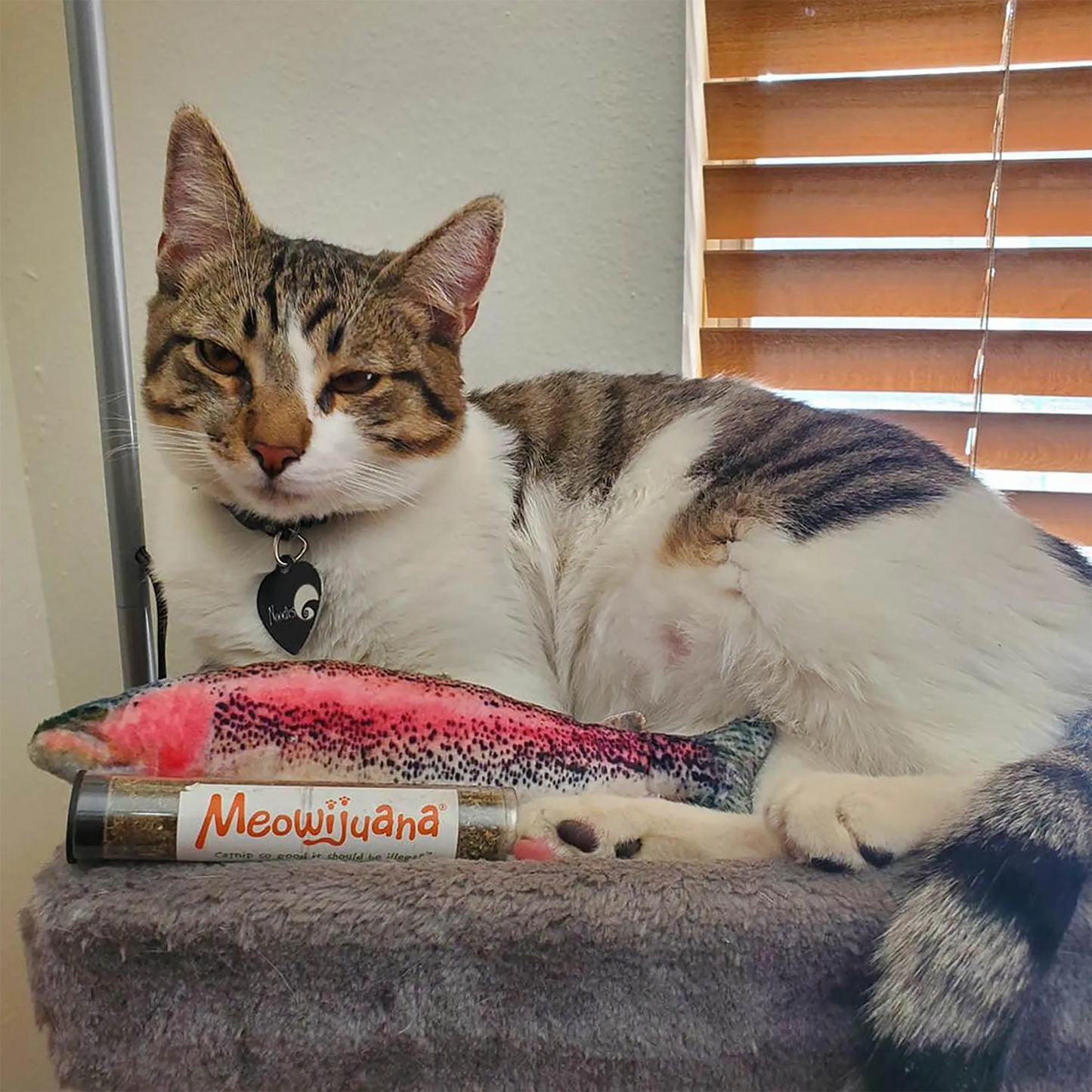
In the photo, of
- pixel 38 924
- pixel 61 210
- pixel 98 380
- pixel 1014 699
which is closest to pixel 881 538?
pixel 1014 699

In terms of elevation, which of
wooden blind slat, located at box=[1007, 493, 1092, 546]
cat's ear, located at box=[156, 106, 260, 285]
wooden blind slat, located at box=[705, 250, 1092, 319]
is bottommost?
wooden blind slat, located at box=[1007, 493, 1092, 546]

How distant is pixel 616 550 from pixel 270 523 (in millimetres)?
392

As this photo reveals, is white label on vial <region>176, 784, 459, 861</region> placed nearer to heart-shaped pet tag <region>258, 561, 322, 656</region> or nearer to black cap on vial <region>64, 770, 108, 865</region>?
black cap on vial <region>64, 770, 108, 865</region>

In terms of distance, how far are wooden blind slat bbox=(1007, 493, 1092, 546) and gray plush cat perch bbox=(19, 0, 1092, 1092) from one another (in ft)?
3.58

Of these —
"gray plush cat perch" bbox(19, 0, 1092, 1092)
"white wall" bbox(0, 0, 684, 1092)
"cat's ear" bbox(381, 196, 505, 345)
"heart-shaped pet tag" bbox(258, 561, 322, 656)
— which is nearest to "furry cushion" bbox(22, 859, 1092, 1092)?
"gray plush cat perch" bbox(19, 0, 1092, 1092)

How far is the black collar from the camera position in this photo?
1037mm

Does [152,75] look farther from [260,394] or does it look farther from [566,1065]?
[566,1065]

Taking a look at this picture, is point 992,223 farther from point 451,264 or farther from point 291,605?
point 291,605

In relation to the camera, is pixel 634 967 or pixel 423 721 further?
pixel 423 721

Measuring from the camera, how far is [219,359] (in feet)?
3.32

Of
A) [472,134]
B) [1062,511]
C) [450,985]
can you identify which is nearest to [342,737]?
[450,985]

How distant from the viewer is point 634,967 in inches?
23.9

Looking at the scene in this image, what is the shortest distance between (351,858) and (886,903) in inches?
14.7

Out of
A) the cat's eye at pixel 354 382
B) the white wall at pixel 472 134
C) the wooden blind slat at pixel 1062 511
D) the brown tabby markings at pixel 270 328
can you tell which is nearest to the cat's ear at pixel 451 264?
the brown tabby markings at pixel 270 328
